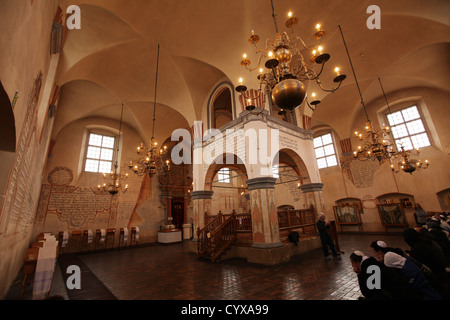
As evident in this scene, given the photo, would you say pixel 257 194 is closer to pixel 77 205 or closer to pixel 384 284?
pixel 384 284

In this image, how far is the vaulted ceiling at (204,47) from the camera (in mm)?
6590

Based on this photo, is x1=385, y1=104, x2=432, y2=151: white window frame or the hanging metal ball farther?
x1=385, y1=104, x2=432, y2=151: white window frame

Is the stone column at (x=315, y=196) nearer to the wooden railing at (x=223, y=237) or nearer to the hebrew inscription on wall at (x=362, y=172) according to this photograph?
the wooden railing at (x=223, y=237)

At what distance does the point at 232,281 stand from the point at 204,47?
26.3 ft

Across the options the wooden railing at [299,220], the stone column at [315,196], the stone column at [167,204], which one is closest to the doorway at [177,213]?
the stone column at [167,204]

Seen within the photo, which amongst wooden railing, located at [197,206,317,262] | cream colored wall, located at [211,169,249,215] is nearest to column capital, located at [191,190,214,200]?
wooden railing, located at [197,206,317,262]

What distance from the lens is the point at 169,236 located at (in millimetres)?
12016

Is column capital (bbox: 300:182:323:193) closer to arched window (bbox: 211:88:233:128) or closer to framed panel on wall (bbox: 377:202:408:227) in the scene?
arched window (bbox: 211:88:233:128)

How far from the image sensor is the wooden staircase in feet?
22.4

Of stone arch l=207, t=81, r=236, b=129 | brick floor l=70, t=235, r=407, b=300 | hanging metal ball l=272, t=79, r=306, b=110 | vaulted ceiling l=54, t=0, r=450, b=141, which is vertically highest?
vaulted ceiling l=54, t=0, r=450, b=141

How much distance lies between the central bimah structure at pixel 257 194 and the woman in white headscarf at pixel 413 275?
391 centimetres

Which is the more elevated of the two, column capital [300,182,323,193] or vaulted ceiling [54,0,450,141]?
vaulted ceiling [54,0,450,141]
